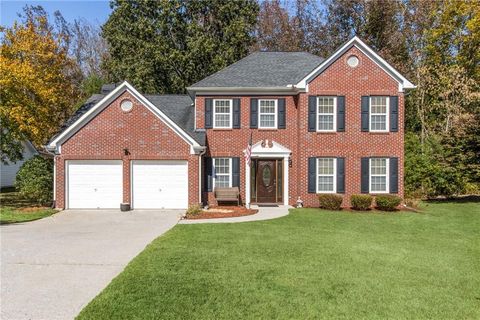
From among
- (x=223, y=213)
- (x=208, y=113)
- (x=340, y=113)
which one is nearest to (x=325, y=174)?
(x=340, y=113)

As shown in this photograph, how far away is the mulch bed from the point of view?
570 inches

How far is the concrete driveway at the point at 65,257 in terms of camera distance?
565 cm

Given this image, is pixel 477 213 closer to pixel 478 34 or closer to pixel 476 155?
pixel 476 155

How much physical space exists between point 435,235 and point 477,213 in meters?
6.28

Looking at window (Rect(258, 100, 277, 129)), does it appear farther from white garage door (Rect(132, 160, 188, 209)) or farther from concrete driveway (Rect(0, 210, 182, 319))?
concrete driveway (Rect(0, 210, 182, 319))

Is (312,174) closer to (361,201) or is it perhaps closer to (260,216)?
(361,201)

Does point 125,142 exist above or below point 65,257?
above

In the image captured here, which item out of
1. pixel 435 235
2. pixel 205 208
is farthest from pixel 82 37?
pixel 435 235

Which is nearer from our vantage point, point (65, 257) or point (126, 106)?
point (65, 257)

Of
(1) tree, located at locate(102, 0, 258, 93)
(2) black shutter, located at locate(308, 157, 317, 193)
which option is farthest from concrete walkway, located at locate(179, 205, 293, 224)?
(1) tree, located at locate(102, 0, 258, 93)

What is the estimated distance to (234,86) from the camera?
59.0 ft

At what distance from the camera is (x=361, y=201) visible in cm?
1675

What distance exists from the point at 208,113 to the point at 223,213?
18.1 feet

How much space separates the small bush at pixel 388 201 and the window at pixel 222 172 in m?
6.94
